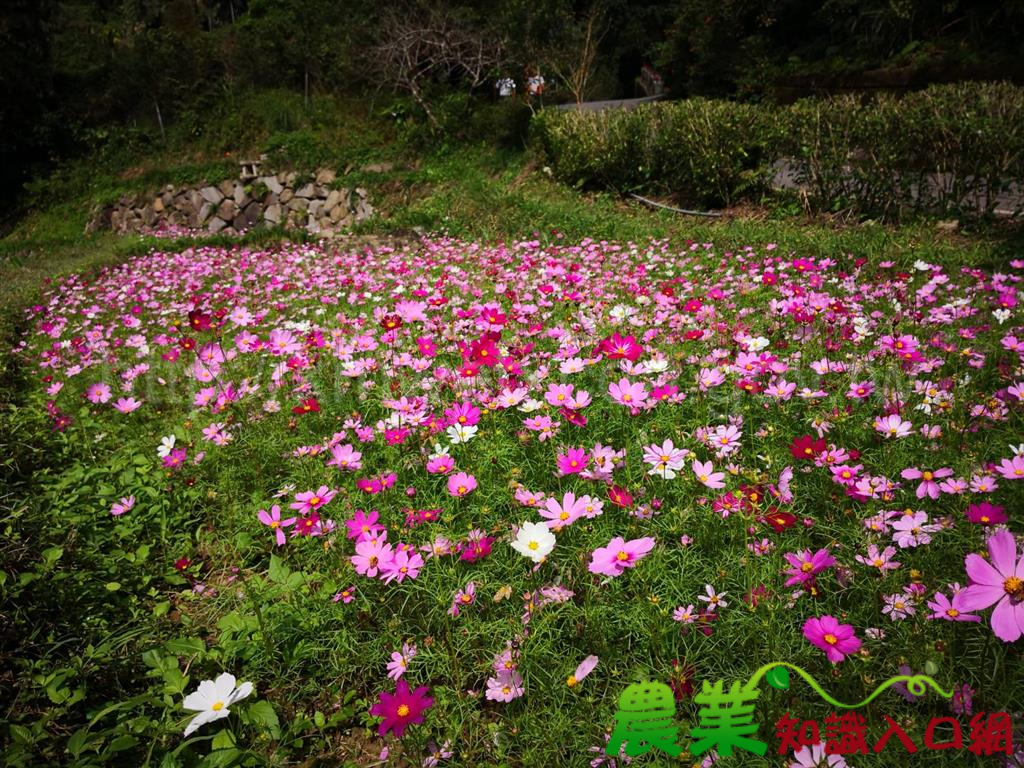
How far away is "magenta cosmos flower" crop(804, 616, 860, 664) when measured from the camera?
928mm

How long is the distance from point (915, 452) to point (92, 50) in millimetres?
22915

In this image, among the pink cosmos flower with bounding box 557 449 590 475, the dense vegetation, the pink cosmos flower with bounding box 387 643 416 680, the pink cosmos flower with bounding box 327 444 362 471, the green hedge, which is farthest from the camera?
the dense vegetation

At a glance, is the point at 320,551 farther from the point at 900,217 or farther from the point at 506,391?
the point at 900,217

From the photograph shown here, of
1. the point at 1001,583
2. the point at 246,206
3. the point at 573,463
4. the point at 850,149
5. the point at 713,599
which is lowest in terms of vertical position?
the point at 246,206

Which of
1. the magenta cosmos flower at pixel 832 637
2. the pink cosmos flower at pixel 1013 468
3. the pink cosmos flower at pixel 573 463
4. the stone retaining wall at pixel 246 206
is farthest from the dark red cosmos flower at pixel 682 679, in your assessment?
the stone retaining wall at pixel 246 206

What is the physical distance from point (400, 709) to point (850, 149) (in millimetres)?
6243

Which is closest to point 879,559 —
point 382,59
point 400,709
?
point 400,709

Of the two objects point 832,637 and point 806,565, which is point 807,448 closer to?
point 806,565

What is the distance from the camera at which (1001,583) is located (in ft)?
2.62

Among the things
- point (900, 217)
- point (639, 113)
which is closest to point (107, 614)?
point (900, 217)

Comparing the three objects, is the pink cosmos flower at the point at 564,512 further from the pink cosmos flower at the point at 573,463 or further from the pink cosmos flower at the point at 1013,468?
the pink cosmos flower at the point at 1013,468

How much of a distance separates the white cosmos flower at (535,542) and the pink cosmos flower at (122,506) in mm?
1474

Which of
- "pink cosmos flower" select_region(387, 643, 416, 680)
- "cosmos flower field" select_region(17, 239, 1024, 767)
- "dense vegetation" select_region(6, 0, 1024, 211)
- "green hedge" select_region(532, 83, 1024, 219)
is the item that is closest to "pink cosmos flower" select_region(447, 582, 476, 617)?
"cosmos flower field" select_region(17, 239, 1024, 767)

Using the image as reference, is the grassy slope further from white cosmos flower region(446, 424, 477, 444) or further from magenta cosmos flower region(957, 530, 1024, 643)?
magenta cosmos flower region(957, 530, 1024, 643)
